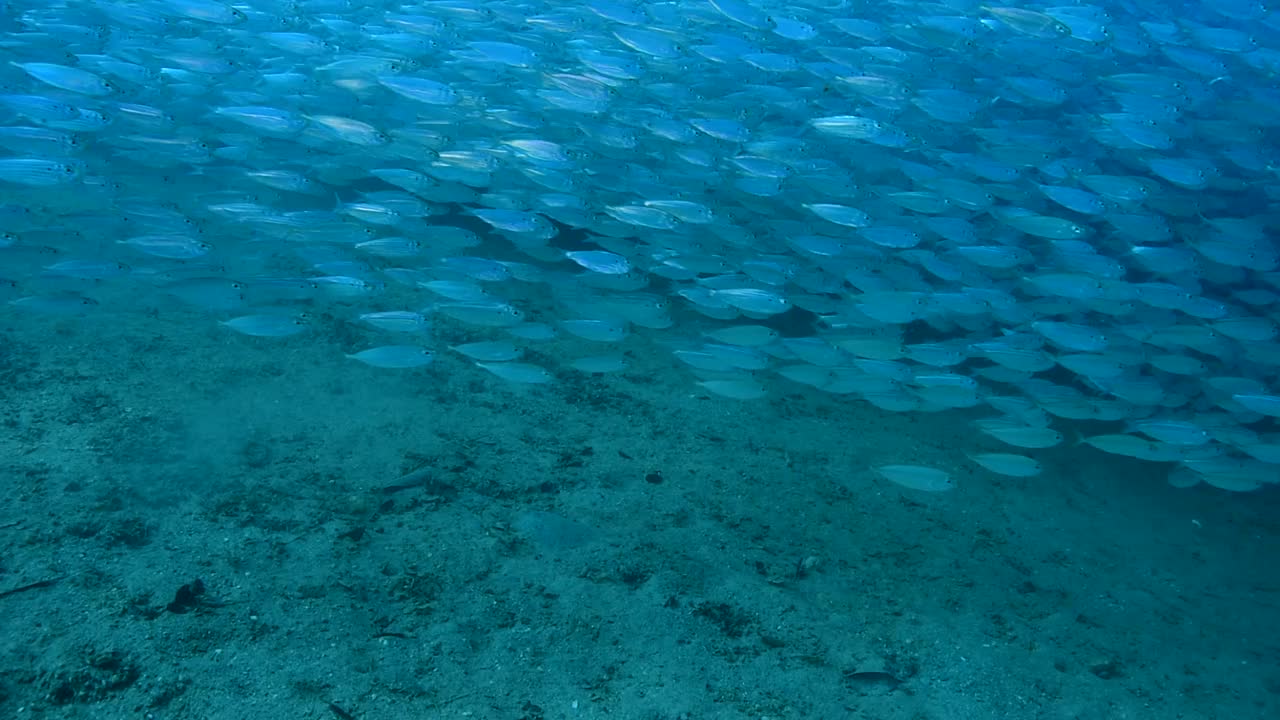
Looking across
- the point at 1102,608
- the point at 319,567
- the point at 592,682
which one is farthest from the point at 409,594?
the point at 1102,608

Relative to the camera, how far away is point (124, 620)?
3434mm

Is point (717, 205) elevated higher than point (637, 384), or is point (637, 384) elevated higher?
point (717, 205)

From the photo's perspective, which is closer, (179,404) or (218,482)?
(218,482)

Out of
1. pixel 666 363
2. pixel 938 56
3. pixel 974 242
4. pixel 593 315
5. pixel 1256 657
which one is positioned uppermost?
pixel 938 56

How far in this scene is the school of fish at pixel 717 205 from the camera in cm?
579

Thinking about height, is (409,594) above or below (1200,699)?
above

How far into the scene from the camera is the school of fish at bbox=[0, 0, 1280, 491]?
5.79m

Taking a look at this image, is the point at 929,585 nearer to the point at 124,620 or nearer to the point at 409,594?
the point at 409,594

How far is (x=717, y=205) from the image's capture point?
7.11 m

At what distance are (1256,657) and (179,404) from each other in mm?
7528

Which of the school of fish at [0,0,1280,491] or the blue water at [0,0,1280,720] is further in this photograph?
the school of fish at [0,0,1280,491]

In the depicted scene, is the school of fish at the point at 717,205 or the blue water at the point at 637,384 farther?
the school of fish at the point at 717,205

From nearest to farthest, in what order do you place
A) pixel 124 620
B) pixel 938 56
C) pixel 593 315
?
pixel 124 620 < pixel 593 315 < pixel 938 56

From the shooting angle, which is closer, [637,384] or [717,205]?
[637,384]
